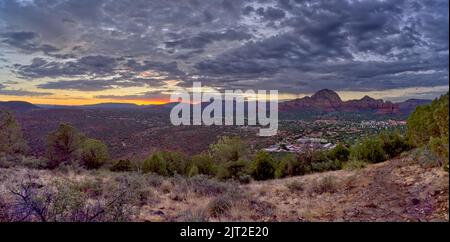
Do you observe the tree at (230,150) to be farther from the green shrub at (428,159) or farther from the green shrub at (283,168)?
the green shrub at (428,159)

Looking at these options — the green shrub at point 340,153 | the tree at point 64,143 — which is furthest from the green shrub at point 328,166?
the tree at point 64,143

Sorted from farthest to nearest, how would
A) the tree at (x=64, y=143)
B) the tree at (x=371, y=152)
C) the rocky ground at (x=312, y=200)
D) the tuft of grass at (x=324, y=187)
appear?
the tree at (x=64, y=143) < the tree at (x=371, y=152) < the tuft of grass at (x=324, y=187) < the rocky ground at (x=312, y=200)

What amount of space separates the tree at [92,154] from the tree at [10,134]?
19.6 feet

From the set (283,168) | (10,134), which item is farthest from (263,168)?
(10,134)

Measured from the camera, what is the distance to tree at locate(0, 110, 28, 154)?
2636cm

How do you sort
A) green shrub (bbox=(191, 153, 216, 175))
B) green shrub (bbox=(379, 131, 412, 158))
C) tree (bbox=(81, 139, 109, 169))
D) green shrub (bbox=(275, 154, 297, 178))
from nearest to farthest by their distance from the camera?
green shrub (bbox=(379, 131, 412, 158)), green shrub (bbox=(275, 154, 297, 178)), tree (bbox=(81, 139, 109, 169)), green shrub (bbox=(191, 153, 216, 175))

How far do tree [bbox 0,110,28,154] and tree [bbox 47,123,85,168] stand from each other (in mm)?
5014

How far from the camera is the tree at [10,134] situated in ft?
86.5

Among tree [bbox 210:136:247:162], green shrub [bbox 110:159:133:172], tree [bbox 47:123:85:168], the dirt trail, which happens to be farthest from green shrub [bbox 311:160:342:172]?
tree [bbox 47:123:85:168]

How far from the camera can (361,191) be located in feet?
27.3

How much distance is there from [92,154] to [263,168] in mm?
11253

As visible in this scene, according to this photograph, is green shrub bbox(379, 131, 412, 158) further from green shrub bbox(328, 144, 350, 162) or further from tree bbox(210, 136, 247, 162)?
tree bbox(210, 136, 247, 162)

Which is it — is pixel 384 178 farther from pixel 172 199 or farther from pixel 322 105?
pixel 322 105
